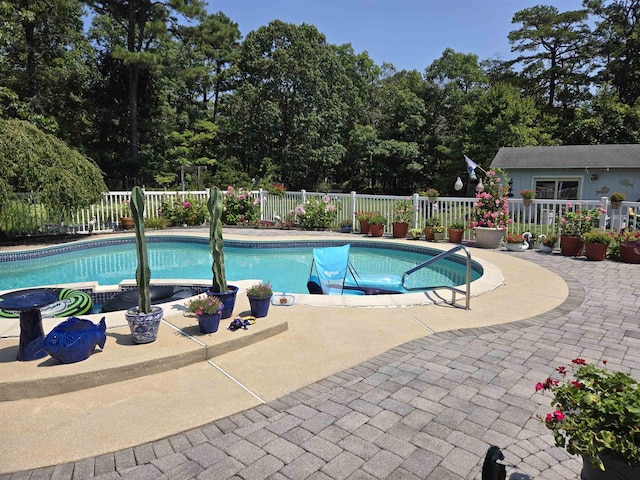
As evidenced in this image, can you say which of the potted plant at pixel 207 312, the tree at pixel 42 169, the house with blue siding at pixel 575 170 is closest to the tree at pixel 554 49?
the house with blue siding at pixel 575 170

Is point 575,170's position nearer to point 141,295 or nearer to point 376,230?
point 376,230

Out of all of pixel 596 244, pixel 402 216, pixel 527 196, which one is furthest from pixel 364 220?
pixel 596 244

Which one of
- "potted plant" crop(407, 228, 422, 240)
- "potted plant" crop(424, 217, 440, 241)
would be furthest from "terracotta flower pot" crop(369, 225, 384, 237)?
"potted plant" crop(424, 217, 440, 241)

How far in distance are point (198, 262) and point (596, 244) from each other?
867cm

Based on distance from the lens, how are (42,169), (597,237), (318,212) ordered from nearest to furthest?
1. (597,237)
2. (42,169)
3. (318,212)

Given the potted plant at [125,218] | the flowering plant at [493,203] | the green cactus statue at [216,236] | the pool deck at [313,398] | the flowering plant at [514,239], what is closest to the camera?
the pool deck at [313,398]

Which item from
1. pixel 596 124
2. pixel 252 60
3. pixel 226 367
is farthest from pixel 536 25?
pixel 226 367

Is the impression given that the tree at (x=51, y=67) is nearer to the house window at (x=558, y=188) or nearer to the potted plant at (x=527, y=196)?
the potted plant at (x=527, y=196)

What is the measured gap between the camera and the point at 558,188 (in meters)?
18.9

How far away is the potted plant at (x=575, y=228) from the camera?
830 cm

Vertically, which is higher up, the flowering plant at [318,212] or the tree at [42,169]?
the tree at [42,169]

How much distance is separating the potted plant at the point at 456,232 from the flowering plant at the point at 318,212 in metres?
3.95

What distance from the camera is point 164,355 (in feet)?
10.8

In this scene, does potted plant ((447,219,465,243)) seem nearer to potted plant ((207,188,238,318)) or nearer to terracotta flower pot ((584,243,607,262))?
terracotta flower pot ((584,243,607,262))
